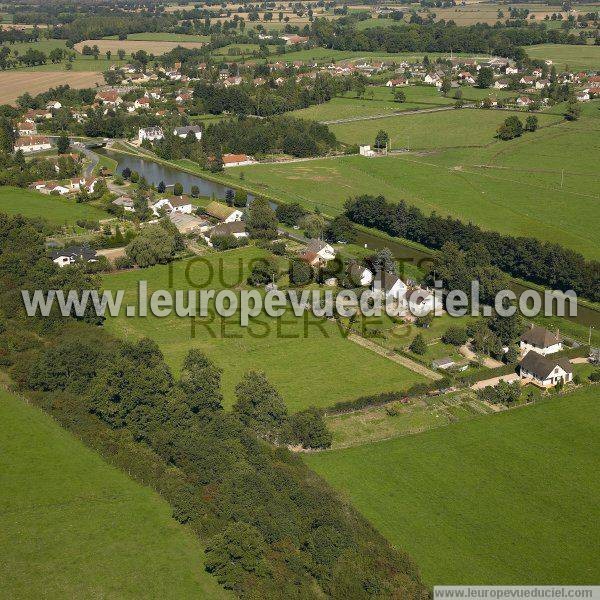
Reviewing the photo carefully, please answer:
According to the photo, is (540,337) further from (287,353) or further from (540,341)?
(287,353)

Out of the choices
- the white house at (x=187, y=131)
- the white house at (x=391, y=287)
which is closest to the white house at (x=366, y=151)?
the white house at (x=187, y=131)

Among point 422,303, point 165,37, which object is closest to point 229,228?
point 422,303

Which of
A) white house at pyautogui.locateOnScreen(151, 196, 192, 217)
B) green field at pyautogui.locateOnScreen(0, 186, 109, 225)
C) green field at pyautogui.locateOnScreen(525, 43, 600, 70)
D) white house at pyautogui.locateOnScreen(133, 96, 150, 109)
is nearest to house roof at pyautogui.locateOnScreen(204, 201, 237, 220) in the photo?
white house at pyautogui.locateOnScreen(151, 196, 192, 217)

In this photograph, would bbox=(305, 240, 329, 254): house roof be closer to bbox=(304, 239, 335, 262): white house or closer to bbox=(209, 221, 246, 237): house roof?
bbox=(304, 239, 335, 262): white house

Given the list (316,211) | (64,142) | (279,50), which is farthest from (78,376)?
(279,50)

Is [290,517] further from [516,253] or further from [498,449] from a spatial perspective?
[516,253]
